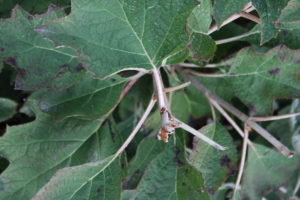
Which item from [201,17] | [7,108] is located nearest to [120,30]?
[201,17]

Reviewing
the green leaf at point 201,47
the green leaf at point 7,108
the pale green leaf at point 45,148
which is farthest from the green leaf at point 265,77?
the green leaf at point 7,108

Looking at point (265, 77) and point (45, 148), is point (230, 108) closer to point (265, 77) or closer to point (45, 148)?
point (265, 77)

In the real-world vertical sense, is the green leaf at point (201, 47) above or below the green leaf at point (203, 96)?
above

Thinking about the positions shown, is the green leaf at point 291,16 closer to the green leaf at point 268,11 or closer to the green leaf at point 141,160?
the green leaf at point 268,11

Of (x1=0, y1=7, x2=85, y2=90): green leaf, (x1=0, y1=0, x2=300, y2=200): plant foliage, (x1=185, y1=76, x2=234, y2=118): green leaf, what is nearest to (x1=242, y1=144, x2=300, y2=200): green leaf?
(x1=0, y1=0, x2=300, y2=200): plant foliage

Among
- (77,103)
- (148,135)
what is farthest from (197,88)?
(77,103)

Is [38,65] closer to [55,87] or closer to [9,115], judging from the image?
[55,87]
